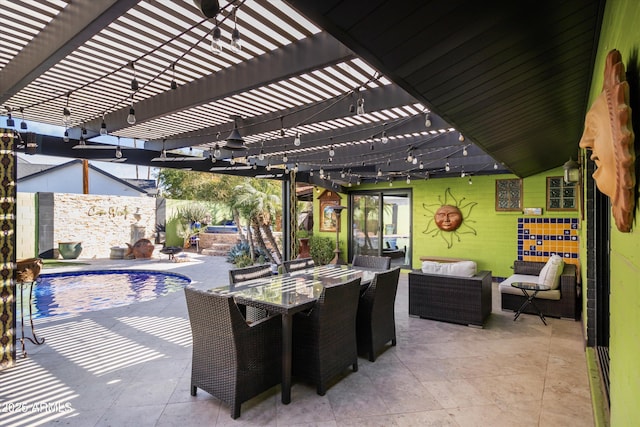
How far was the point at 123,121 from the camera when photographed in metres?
4.55

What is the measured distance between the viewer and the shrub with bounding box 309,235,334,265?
1116 cm

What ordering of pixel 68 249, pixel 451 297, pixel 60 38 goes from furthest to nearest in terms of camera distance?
1. pixel 68 249
2. pixel 451 297
3. pixel 60 38

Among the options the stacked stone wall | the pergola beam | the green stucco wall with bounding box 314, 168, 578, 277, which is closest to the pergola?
the pergola beam

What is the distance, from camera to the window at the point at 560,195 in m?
7.86

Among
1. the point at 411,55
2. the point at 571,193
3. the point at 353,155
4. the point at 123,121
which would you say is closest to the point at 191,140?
the point at 123,121

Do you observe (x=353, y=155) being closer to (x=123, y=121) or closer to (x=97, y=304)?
(x=123, y=121)

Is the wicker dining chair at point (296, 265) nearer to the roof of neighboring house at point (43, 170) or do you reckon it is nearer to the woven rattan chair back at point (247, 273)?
the woven rattan chair back at point (247, 273)

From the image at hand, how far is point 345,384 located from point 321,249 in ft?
26.0

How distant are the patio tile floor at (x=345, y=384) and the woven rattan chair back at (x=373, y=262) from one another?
920mm

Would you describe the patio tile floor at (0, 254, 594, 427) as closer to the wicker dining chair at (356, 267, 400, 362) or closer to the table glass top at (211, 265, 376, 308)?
the wicker dining chair at (356, 267, 400, 362)

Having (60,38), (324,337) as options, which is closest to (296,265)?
(324,337)

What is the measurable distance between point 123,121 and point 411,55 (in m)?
4.07

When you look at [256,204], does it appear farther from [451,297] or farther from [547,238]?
[547,238]

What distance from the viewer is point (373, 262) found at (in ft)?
18.2
